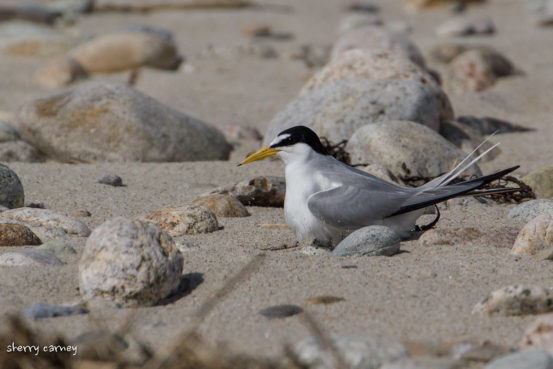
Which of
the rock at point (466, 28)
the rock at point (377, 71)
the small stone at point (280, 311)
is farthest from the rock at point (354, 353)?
the rock at point (466, 28)

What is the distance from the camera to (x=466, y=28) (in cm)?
1154

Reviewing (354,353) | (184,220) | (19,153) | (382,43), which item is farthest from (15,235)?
(382,43)

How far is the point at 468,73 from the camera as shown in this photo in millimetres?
8469

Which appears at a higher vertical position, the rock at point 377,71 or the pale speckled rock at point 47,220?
the rock at point 377,71

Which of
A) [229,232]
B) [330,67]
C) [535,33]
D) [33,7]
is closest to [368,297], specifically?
[229,232]

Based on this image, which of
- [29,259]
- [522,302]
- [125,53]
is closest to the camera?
[522,302]

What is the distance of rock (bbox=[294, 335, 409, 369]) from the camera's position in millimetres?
2328

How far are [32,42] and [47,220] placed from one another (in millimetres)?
6872

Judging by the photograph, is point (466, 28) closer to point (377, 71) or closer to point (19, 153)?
point (377, 71)

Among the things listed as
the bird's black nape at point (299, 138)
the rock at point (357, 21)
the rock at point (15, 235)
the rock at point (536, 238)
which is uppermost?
the bird's black nape at point (299, 138)

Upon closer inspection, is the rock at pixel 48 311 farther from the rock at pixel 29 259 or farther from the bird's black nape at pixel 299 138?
the bird's black nape at pixel 299 138

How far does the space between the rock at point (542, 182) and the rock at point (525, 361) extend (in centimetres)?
266

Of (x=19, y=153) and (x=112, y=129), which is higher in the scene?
(x=112, y=129)

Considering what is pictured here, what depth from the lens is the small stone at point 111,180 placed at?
5113mm
